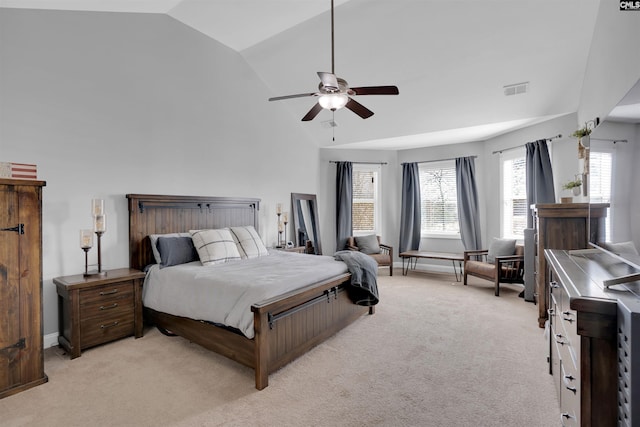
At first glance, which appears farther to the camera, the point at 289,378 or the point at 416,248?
the point at 416,248

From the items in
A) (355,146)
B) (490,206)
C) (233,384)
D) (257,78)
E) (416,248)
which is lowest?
(233,384)

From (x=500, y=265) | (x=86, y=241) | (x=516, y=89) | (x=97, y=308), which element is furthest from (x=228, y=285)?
(x=516, y=89)

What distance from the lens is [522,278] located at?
181 inches

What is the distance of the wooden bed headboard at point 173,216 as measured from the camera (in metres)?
3.54

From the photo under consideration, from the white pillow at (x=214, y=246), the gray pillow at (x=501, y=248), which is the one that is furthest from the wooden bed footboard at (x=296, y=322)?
the gray pillow at (x=501, y=248)

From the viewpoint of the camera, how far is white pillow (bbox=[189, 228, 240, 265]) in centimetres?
345

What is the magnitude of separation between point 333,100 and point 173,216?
2518mm

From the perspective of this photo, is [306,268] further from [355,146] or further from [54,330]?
[355,146]

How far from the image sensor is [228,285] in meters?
2.59

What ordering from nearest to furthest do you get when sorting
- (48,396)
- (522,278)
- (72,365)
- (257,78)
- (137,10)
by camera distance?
(48,396) → (72,365) → (137,10) → (522,278) → (257,78)

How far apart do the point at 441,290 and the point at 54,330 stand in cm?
481

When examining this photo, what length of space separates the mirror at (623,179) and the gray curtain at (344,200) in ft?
15.4

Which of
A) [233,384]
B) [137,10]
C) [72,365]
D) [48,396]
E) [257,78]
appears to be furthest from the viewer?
Result: [257,78]

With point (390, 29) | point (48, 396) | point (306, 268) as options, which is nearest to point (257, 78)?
point (390, 29)
